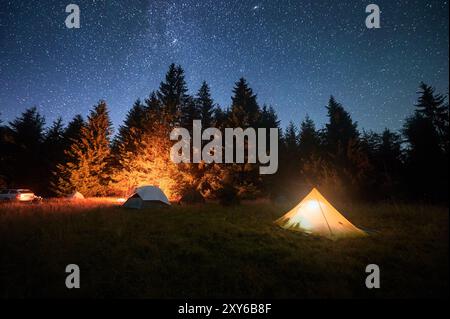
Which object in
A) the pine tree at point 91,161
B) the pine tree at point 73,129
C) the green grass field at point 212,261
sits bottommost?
the green grass field at point 212,261

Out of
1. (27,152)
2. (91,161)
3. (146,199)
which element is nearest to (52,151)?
(27,152)

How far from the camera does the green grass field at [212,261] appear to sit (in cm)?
428

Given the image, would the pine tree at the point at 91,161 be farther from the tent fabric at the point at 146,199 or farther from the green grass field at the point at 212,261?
the green grass field at the point at 212,261

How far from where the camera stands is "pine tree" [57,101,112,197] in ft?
94.5

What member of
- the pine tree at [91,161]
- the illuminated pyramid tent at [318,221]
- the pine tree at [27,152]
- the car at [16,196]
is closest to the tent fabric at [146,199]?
the illuminated pyramid tent at [318,221]

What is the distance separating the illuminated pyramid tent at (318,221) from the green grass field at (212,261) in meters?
0.66

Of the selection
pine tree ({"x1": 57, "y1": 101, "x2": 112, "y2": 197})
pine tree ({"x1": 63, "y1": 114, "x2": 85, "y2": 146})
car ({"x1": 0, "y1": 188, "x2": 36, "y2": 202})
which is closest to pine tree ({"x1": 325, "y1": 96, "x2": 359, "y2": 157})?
pine tree ({"x1": 57, "y1": 101, "x2": 112, "y2": 197})

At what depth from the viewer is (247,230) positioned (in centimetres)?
918

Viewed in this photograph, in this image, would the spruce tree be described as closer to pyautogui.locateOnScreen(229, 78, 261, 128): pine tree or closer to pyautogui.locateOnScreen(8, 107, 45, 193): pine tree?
pyautogui.locateOnScreen(229, 78, 261, 128): pine tree

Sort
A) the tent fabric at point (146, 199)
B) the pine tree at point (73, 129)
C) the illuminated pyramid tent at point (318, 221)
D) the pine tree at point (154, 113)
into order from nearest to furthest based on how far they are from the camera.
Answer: the illuminated pyramid tent at point (318, 221) → the tent fabric at point (146, 199) → the pine tree at point (154, 113) → the pine tree at point (73, 129)

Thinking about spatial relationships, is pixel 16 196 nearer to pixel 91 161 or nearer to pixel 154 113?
pixel 91 161

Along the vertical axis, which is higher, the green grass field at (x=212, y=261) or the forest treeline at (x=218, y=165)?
the forest treeline at (x=218, y=165)

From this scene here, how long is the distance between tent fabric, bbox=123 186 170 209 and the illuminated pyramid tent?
10.1 meters
